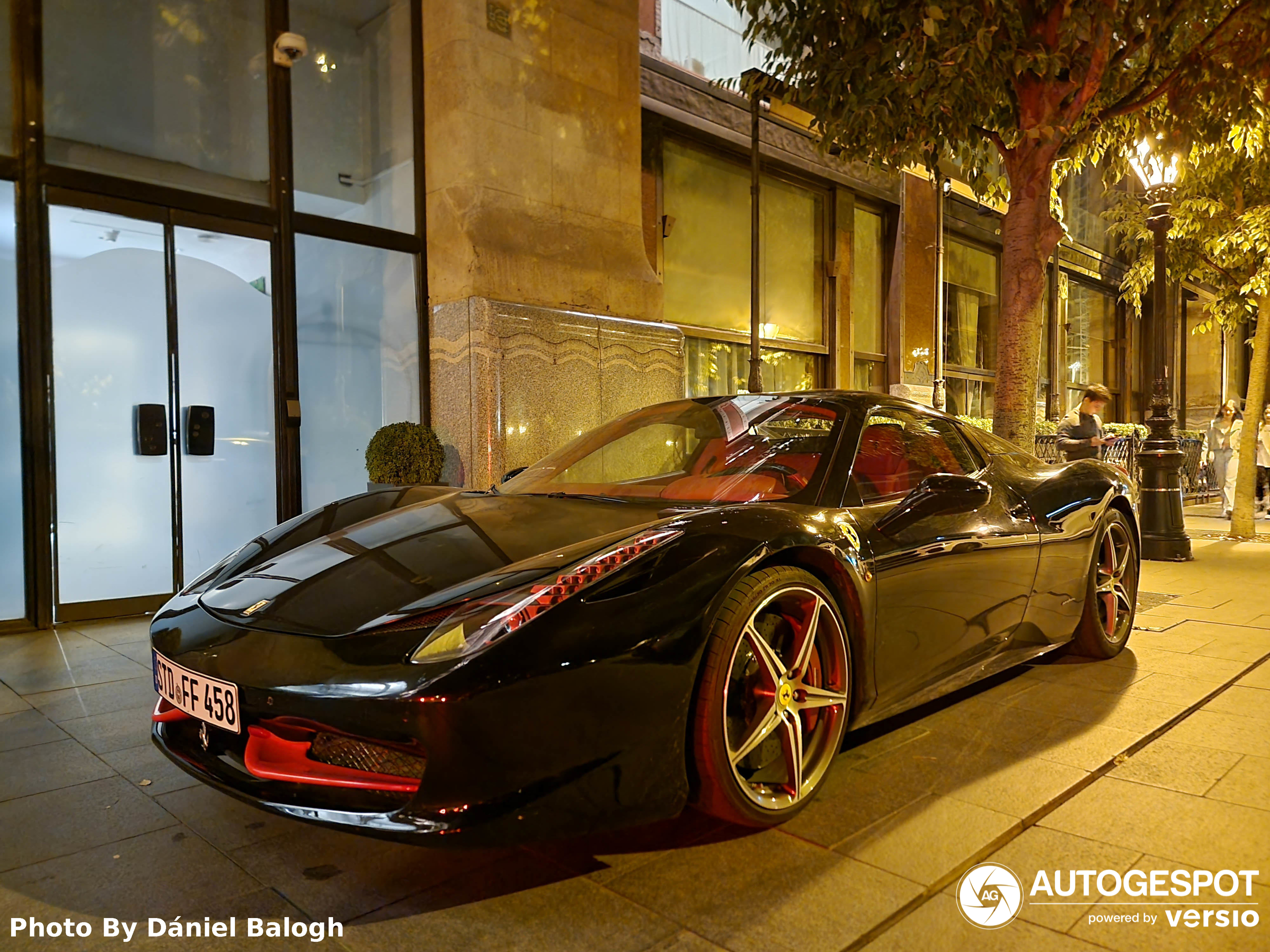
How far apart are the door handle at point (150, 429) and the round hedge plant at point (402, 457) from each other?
143 centimetres

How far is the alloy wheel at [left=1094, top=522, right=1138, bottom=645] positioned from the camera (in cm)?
430

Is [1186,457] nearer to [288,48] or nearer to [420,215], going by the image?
[420,215]

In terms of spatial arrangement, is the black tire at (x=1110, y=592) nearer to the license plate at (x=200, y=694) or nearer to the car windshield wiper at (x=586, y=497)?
the car windshield wiper at (x=586, y=497)

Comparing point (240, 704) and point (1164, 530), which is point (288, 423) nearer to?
point (240, 704)

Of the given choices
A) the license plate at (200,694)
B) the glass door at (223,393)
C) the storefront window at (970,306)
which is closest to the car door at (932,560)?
the license plate at (200,694)

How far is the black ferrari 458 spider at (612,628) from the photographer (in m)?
1.91

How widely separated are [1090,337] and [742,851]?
Answer: 73.7 feet

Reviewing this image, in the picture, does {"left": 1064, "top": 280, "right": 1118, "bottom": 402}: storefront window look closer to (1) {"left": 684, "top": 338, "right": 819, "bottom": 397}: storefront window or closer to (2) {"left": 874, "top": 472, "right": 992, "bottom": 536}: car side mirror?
(1) {"left": 684, "top": 338, "right": 819, "bottom": 397}: storefront window

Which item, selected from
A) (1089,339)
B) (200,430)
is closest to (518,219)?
(200,430)

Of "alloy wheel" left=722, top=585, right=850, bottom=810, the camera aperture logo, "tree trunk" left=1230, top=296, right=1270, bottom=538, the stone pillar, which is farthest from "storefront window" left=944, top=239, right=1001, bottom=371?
the camera aperture logo

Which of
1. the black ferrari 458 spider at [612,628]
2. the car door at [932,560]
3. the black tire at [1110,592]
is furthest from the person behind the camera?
the black tire at [1110,592]

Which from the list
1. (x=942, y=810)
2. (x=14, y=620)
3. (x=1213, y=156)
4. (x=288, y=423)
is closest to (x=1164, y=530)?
(x=1213, y=156)

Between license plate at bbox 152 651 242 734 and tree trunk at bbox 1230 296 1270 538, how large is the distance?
11.1m

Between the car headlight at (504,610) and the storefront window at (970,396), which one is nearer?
the car headlight at (504,610)
